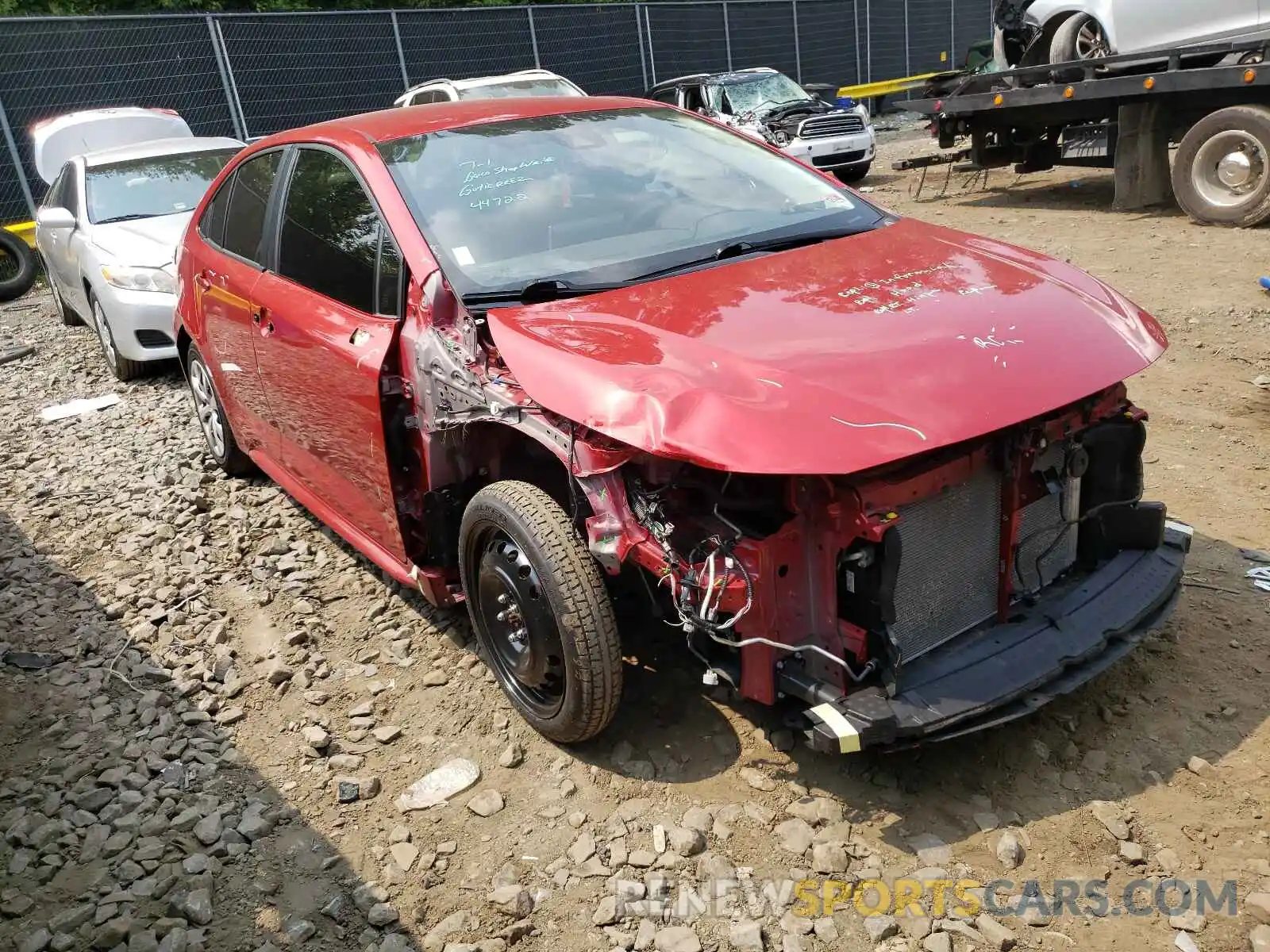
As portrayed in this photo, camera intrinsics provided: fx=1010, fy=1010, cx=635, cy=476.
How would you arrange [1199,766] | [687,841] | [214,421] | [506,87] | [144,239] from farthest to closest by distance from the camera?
[506,87], [144,239], [214,421], [1199,766], [687,841]

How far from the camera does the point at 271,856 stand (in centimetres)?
Result: 287

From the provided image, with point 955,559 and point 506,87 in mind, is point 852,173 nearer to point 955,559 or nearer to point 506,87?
point 506,87

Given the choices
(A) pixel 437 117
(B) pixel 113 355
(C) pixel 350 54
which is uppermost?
(C) pixel 350 54

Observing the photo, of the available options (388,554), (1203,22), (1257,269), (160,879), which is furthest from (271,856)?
(1203,22)

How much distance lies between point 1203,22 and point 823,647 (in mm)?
8940

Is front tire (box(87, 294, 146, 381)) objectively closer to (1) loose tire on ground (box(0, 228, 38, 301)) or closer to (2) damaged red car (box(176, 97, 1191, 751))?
(2) damaged red car (box(176, 97, 1191, 751))

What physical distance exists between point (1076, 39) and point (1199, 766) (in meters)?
9.44

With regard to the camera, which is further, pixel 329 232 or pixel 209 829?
pixel 329 232

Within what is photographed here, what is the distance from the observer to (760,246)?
3.42m

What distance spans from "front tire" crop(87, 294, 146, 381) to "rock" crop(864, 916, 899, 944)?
6.88m

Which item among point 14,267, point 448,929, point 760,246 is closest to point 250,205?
point 760,246

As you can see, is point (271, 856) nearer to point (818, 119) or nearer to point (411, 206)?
point (411, 206)

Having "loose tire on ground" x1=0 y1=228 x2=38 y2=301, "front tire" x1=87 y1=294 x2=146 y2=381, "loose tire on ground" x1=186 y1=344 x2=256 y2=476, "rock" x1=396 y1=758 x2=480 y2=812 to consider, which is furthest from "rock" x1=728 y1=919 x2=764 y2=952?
"loose tire on ground" x1=0 y1=228 x2=38 y2=301

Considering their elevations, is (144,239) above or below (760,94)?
below
